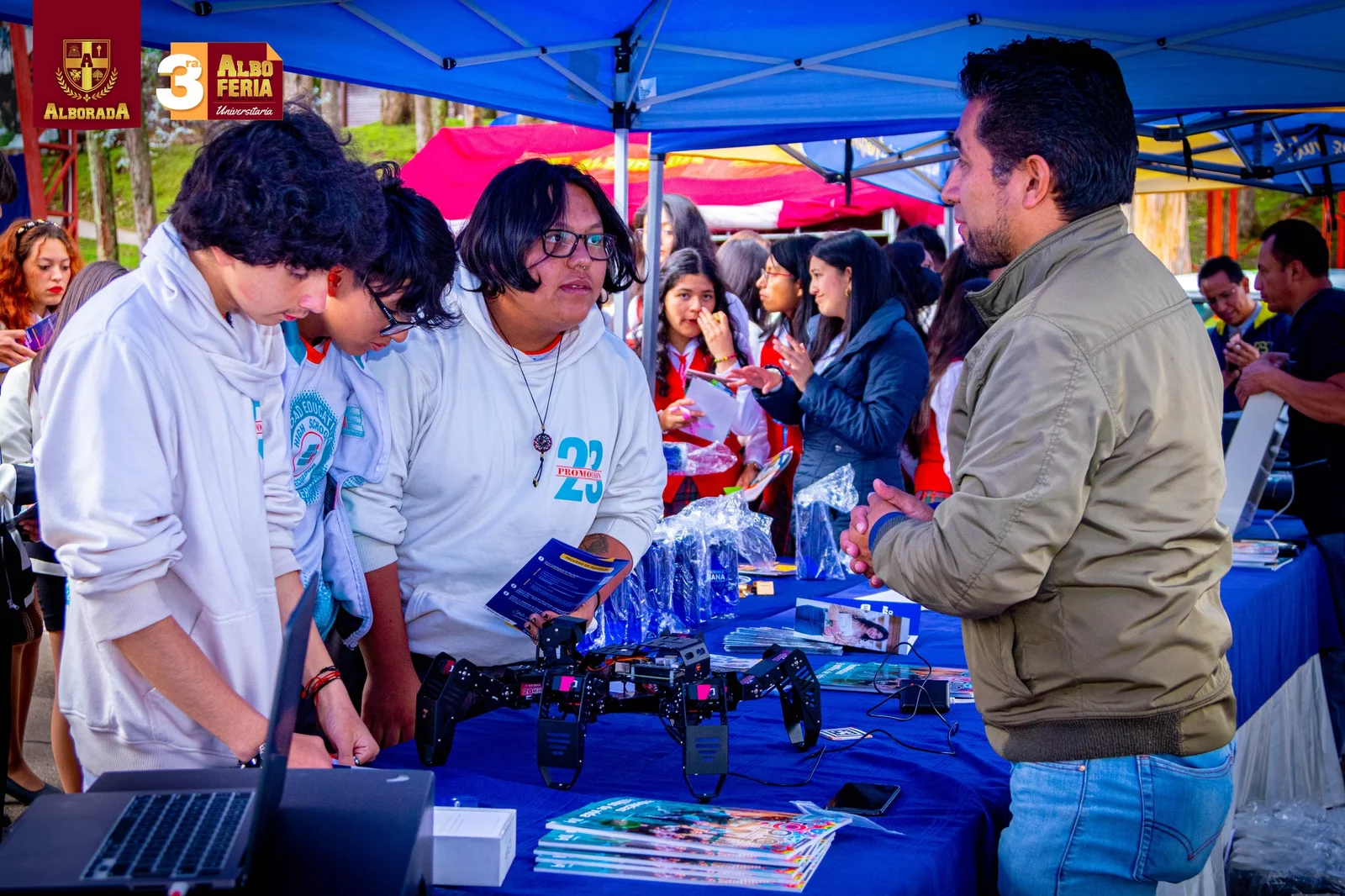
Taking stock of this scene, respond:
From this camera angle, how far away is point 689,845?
4.78 feet

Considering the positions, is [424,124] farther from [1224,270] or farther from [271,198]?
[271,198]

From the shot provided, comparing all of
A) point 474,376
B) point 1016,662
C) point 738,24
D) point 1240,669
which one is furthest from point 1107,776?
point 738,24

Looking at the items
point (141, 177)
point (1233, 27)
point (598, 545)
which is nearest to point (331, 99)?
point (141, 177)

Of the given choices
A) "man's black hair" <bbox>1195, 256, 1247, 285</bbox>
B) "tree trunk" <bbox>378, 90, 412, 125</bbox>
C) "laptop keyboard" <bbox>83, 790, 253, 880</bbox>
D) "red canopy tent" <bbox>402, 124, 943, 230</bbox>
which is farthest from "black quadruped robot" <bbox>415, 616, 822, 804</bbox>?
"tree trunk" <bbox>378, 90, 412, 125</bbox>

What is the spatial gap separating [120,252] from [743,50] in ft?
62.5

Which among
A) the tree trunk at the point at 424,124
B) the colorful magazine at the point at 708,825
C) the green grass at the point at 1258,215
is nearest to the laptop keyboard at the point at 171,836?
the colorful magazine at the point at 708,825

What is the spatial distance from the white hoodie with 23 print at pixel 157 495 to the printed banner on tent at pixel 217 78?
70 centimetres

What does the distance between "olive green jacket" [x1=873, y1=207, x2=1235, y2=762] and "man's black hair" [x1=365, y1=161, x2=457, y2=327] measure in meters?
0.87

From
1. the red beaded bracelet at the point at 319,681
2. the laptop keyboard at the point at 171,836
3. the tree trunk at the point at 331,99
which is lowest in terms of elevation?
the red beaded bracelet at the point at 319,681

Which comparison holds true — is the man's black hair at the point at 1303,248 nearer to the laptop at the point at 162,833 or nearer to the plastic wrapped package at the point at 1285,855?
the plastic wrapped package at the point at 1285,855

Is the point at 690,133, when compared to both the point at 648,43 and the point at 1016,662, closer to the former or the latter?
the point at 648,43

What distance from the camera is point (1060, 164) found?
1.54m

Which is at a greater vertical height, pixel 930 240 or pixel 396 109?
pixel 396 109

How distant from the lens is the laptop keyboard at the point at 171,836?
3.12 ft
